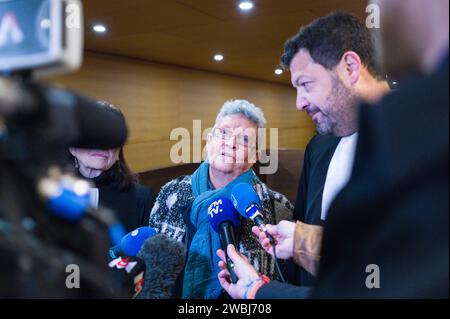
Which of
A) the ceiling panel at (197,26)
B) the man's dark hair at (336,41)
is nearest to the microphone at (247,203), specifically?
the man's dark hair at (336,41)

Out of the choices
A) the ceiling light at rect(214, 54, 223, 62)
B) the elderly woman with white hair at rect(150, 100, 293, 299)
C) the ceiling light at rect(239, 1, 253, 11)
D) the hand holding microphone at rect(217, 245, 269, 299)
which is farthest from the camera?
the ceiling light at rect(214, 54, 223, 62)

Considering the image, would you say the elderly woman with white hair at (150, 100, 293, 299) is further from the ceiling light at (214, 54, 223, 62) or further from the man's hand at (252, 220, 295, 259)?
the ceiling light at (214, 54, 223, 62)

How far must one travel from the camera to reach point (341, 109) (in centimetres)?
133

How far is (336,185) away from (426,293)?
3.04ft

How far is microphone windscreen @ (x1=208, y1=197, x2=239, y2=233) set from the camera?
1398 millimetres

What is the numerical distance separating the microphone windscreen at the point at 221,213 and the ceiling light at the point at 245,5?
259cm

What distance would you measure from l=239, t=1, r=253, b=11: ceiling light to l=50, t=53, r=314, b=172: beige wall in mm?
1895

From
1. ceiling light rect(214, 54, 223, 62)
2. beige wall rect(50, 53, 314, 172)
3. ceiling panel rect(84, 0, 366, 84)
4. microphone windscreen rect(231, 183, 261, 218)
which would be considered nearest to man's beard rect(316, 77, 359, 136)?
microphone windscreen rect(231, 183, 261, 218)

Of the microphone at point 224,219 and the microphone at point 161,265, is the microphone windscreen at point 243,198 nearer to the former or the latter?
the microphone at point 224,219

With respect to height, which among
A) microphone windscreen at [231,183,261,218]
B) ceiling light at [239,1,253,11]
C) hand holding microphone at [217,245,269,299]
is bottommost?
hand holding microphone at [217,245,269,299]

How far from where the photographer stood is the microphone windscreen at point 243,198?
1.35 metres

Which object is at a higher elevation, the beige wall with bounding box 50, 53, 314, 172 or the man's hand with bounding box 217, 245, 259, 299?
the beige wall with bounding box 50, 53, 314, 172

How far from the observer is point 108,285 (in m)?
0.45

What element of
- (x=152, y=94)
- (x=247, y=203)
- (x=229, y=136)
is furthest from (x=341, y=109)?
(x=152, y=94)
